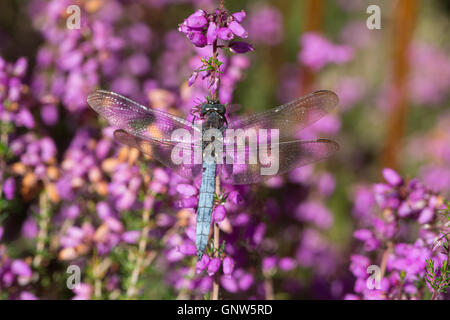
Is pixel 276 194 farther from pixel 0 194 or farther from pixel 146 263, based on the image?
pixel 0 194

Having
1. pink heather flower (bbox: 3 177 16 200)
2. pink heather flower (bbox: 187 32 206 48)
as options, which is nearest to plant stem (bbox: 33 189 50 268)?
A: pink heather flower (bbox: 3 177 16 200)

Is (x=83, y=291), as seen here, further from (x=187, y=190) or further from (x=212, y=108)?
(x=212, y=108)

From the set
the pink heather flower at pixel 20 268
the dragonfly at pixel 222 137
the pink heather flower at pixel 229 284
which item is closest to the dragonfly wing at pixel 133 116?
the dragonfly at pixel 222 137

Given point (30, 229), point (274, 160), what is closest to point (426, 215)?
point (274, 160)

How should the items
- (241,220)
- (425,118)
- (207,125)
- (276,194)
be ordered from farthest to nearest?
1. (425,118)
2. (276,194)
3. (241,220)
4. (207,125)

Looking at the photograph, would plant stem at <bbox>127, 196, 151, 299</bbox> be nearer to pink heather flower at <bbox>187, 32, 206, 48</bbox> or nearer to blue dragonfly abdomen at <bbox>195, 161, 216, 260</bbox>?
blue dragonfly abdomen at <bbox>195, 161, 216, 260</bbox>

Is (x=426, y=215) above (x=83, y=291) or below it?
above

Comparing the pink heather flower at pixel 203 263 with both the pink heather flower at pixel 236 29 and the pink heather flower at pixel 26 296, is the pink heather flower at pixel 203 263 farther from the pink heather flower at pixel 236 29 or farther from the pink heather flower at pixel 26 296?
the pink heather flower at pixel 26 296
